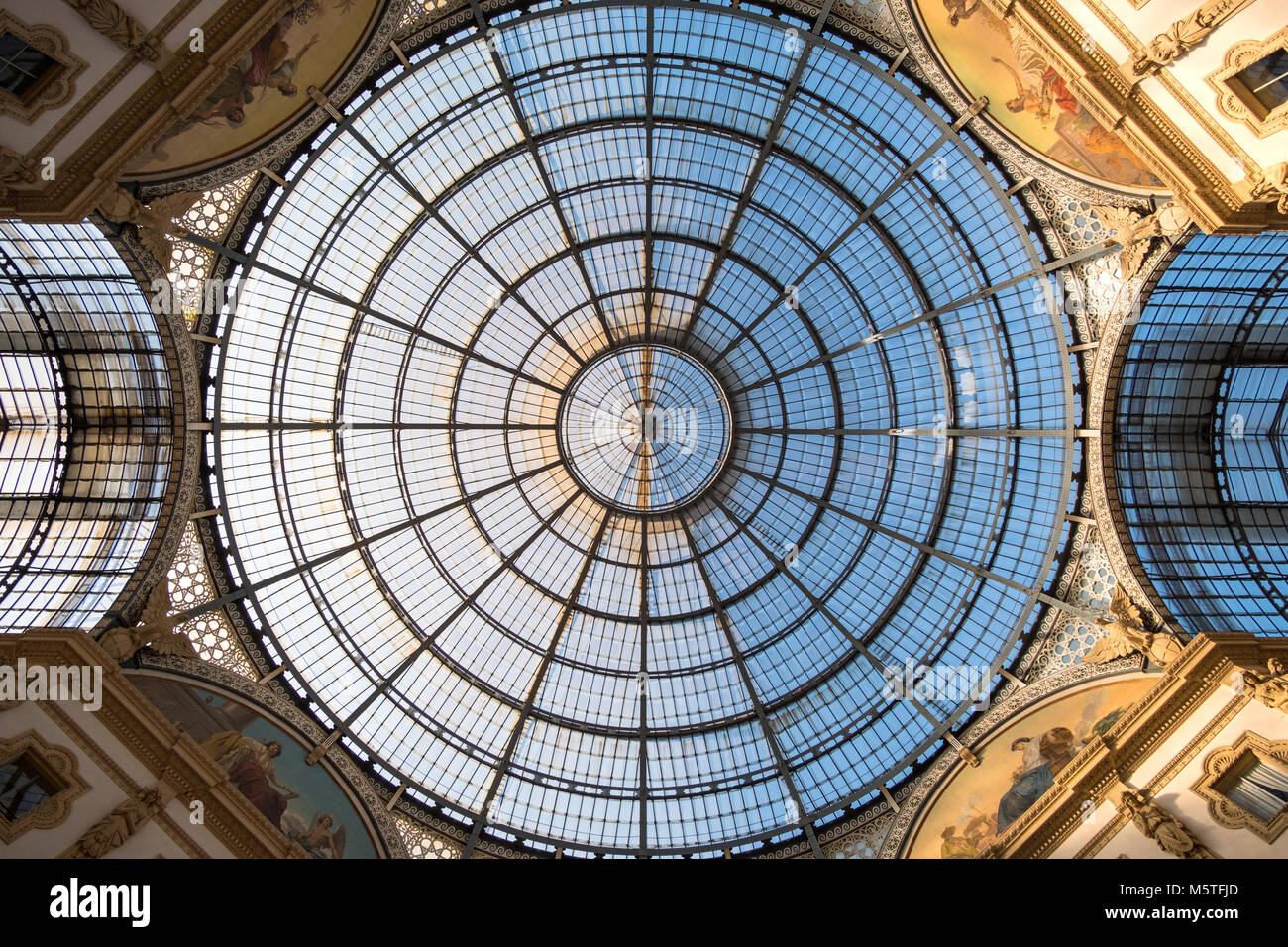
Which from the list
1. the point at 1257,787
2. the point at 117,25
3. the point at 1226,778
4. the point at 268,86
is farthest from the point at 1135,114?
the point at 117,25

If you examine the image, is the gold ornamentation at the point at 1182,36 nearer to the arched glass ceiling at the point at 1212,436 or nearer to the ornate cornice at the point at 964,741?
the arched glass ceiling at the point at 1212,436

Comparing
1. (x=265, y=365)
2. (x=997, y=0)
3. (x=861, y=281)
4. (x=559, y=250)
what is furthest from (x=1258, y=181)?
(x=265, y=365)

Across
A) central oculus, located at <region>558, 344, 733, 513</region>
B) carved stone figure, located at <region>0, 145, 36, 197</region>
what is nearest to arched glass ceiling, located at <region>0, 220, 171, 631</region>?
carved stone figure, located at <region>0, 145, 36, 197</region>

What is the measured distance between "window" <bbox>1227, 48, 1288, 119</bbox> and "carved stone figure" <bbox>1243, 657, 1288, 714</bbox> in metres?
12.4

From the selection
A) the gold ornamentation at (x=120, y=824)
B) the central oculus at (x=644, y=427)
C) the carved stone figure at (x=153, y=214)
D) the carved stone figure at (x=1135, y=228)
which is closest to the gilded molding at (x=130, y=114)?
the carved stone figure at (x=153, y=214)

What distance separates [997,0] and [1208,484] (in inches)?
687

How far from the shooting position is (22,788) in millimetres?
17703

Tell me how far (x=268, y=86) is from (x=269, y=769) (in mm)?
19201

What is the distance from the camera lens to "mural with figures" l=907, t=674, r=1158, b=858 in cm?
2312

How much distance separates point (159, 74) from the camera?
17.2 metres

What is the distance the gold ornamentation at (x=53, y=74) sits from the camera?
1598 centimetres

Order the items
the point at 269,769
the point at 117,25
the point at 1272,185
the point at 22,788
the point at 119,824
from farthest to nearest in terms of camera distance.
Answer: the point at 269,769
the point at 119,824
the point at 22,788
the point at 1272,185
the point at 117,25

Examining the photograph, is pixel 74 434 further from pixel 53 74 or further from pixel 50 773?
pixel 53 74

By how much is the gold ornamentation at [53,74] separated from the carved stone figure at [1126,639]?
2950 cm
